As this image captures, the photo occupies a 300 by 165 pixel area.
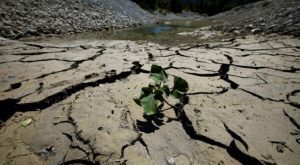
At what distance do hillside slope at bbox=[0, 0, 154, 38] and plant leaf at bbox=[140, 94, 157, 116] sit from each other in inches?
183

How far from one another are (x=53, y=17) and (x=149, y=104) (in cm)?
633

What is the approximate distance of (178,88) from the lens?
1.76m

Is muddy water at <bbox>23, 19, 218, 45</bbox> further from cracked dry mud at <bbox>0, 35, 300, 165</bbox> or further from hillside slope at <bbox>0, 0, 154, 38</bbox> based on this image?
cracked dry mud at <bbox>0, 35, 300, 165</bbox>

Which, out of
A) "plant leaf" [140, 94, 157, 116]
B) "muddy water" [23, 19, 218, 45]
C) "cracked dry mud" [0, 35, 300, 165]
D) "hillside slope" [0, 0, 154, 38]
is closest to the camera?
"cracked dry mud" [0, 35, 300, 165]

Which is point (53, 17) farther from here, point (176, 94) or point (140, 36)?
point (176, 94)

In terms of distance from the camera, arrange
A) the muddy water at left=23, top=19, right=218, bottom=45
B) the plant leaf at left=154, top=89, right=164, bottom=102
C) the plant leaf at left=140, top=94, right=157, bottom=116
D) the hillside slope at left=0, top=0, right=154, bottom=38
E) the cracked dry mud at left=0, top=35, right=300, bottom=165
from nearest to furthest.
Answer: the cracked dry mud at left=0, top=35, right=300, bottom=165, the plant leaf at left=140, top=94, right=157, bottom=116, the plant leaf at left=154, top=89, right=164, bottom=102, the muddy water at left=23, top=19, right=218, bottom=45, the hillside slope at left=0, top=0, right=154, bottom=38

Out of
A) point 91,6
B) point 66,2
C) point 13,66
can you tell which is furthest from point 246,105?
point 91,6

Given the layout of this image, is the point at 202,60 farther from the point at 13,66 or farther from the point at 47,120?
the point at 13,66

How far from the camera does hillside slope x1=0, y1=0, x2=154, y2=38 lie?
5.52 metres

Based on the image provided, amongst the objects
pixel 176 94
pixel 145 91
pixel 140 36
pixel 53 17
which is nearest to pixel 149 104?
pixel 145 91

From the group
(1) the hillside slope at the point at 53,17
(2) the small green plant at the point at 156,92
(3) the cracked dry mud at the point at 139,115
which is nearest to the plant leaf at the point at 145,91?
(2) the small green plant at the point at 156,92

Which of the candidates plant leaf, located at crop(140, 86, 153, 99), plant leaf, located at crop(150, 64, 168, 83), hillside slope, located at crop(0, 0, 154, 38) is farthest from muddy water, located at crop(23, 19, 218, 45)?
plant leaf, located at crop(140, 86, 153, 99)

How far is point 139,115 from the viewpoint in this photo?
1690 millimetres

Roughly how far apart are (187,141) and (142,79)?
1053mm
